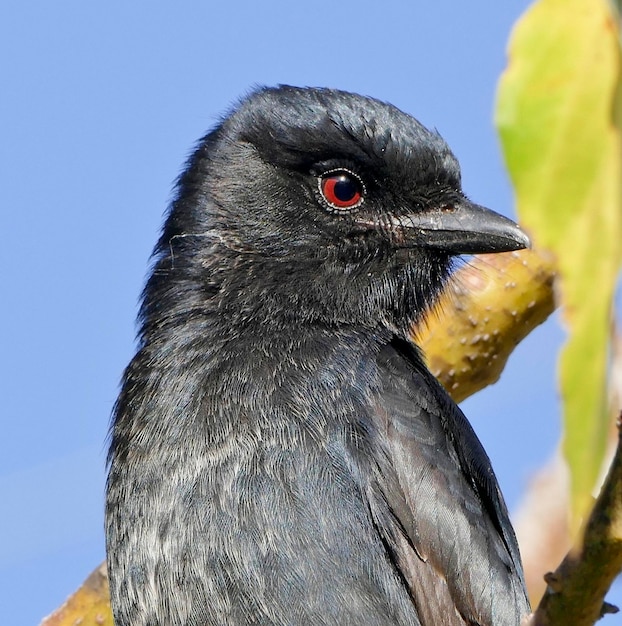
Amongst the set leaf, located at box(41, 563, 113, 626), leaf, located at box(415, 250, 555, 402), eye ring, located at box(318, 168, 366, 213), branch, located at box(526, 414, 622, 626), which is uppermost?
eye ring, located at box(318, 168, 366, 213)

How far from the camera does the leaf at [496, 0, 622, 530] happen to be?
3.47 ft

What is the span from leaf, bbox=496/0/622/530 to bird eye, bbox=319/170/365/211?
4.00 metres

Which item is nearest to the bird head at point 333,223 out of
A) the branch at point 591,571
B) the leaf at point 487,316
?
the leaf at point 487,316

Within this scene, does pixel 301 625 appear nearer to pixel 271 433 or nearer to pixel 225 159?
pixel 271 433

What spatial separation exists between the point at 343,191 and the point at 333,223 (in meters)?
0.18

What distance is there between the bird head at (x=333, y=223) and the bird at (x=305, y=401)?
10mm

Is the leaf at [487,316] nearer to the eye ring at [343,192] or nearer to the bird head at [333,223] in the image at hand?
the bird head at [333,223]

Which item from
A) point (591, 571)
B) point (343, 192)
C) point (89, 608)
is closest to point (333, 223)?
point (343, 192)

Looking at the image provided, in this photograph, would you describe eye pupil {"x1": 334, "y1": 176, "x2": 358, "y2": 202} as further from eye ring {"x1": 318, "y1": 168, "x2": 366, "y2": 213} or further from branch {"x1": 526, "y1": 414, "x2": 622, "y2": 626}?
branch {"x1": 526, "y1": 414, "x2": 622, "y2": 626}

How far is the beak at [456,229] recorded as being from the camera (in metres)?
5.12

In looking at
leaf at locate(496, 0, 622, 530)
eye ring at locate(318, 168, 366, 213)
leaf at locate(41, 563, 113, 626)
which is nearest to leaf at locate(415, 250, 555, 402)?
eye ring at locate(318, 168, 366, 213)

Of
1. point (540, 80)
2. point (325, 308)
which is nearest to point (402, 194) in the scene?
point (325, 308)

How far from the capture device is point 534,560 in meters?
7.39

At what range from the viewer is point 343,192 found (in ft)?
16.8
